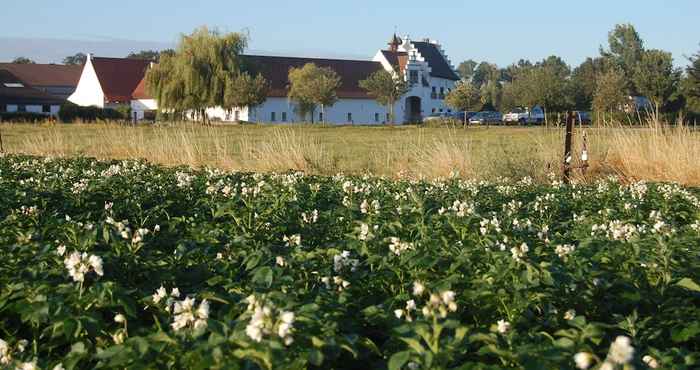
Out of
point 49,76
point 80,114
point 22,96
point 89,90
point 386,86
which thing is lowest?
point 80,114

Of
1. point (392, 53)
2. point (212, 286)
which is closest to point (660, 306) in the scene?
point (212, 286)

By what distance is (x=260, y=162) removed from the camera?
14648 mm

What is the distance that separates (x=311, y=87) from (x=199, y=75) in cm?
1189

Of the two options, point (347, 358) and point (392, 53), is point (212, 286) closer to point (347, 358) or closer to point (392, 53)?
point (347, 358)

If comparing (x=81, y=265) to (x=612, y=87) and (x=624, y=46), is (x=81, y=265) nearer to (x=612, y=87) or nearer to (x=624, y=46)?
(x=612, y=87)

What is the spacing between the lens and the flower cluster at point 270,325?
2162 millimetres

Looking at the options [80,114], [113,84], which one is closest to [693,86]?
[80,114]

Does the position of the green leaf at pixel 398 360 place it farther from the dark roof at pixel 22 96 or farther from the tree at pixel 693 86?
the dark roof at pixel 22 96

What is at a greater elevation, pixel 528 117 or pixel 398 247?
pixel 528 117

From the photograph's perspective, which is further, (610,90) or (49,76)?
(49,76)

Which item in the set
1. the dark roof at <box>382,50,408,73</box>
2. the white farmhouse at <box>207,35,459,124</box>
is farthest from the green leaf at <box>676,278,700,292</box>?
the dark roof at <box>382,50,408,73</box>

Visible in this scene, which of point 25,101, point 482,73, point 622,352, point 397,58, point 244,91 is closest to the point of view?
point 622,352

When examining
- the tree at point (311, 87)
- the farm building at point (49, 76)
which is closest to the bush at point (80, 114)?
the tree at point (311, 87)

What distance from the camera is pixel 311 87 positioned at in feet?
201
